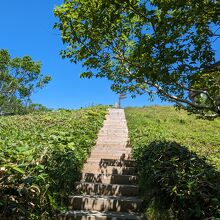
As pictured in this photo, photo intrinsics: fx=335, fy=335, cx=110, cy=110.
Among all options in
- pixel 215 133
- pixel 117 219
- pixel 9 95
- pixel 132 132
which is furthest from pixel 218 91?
pixel 9 95

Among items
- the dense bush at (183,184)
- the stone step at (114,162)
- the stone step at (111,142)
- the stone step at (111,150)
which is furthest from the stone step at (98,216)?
the stone step at (111,142)

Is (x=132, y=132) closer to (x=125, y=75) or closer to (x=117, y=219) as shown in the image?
(x=125, y=75)

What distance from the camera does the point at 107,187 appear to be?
33.3 feet

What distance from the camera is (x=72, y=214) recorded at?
8258 millimetres

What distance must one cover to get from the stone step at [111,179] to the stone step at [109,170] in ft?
2.19

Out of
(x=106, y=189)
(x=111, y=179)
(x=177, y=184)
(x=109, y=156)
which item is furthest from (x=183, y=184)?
(x=109, y=156)

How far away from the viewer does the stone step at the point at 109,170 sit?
38.4ft

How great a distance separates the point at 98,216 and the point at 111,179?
2790 millimetres

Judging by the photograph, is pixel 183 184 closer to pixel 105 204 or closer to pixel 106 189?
pixel 105 204

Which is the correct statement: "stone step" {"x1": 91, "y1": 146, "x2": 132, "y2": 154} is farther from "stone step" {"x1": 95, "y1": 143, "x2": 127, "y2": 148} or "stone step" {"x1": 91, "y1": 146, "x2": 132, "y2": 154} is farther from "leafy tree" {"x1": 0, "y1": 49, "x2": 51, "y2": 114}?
"leafy tree" {"x1": 0, "y1": 49, "x2": 51, "y2": 114}

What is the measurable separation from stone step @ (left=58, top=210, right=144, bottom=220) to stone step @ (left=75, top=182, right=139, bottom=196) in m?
1.32

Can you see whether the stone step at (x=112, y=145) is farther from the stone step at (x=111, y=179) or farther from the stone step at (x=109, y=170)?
the stone step at (x=111, y=179)

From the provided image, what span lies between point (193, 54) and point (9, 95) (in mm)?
32353

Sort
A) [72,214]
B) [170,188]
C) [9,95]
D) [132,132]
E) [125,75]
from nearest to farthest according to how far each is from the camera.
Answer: [170,188] → [72,214] → [125,75] → [132,132] → [9,95]
